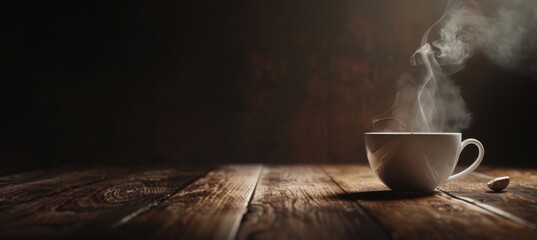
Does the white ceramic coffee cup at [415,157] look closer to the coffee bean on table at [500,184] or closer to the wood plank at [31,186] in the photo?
the coffee bean on table at [500,184]

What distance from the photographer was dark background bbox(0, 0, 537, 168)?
1969 mm

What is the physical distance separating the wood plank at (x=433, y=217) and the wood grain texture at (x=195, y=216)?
213 mm

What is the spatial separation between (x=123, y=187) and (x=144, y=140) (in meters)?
1.07

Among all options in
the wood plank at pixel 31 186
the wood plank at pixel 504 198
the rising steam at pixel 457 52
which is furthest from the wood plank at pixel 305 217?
the rising steam at pixel 457 52

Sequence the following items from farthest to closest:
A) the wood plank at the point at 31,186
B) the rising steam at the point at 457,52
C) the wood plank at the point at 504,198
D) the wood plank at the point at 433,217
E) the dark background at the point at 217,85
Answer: the dark background at the point at 217,85
the rising steam at the point at 457,52
the wood plank at the point at 31,186
the wood plank at the point at 504,198
the wood plank at the point at 433,217

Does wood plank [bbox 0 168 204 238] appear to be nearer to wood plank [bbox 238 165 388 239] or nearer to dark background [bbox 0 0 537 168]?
wood plank [bbox 238 165 388 239]

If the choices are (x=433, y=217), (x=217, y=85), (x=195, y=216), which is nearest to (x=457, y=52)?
(x=217, y=85)

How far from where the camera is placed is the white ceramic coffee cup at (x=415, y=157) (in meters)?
0.78

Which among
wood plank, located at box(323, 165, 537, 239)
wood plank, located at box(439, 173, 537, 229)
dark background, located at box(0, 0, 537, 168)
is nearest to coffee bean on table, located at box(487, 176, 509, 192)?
wood plank, located at box(439, 173, 537, 229)

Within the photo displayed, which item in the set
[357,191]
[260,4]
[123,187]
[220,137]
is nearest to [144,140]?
[220,137]

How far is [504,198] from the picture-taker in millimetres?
779

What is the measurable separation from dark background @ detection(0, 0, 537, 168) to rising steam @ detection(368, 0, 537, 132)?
6 centimetres

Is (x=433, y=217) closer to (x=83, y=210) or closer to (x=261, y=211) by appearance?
(x=261, y=211)

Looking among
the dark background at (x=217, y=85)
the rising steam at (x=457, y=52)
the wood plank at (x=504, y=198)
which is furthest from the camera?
the dark background at (x=217, y=85)
